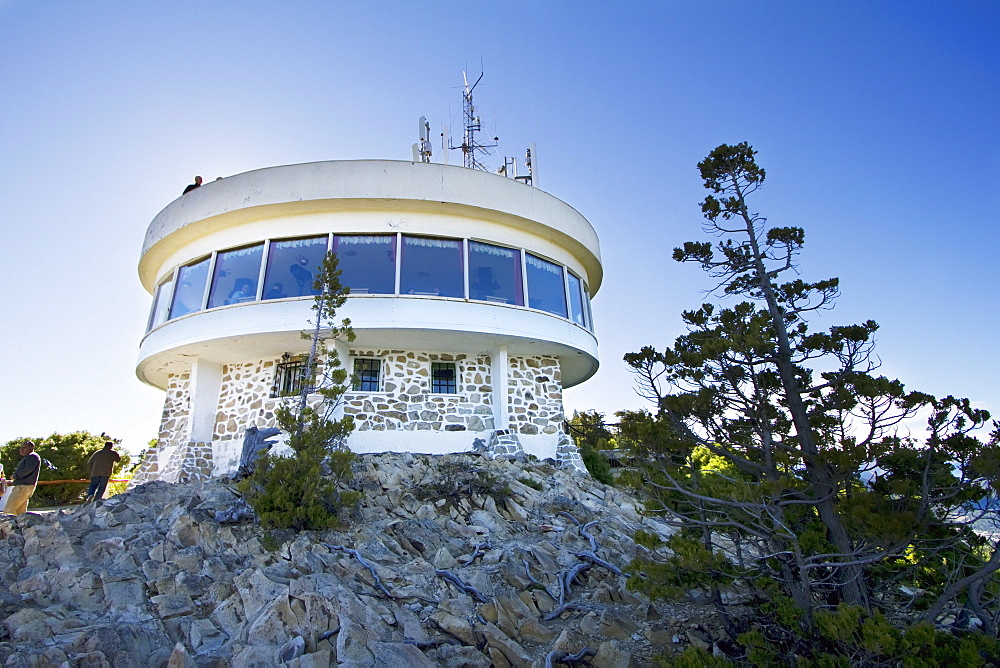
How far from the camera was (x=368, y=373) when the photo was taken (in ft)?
37.9

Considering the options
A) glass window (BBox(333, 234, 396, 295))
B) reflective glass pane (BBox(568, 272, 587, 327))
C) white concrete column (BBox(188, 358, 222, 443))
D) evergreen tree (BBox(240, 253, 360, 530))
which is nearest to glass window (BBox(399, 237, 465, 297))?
glass window (BBox(333, 234, 396, 295))

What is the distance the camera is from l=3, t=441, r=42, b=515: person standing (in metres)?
9.34

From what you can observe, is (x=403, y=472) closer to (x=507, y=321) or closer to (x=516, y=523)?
(x=516, y=523)

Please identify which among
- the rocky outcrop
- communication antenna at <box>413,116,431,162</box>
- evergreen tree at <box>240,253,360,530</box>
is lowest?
the rocky outcrop

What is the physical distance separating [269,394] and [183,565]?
18.4 feet

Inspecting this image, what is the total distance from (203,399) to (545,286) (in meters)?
7.76

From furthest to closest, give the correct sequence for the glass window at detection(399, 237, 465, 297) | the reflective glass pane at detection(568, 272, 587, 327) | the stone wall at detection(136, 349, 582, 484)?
the reflective glass pane at detection(568, 272, 587, 327) → the stone wall at detection(136, 349, 582, 484) → the glass window at detection(399, 237, 465, 297)

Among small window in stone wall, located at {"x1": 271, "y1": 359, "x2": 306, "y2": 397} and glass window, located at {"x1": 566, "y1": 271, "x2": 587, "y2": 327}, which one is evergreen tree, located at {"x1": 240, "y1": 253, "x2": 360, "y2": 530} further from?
glass window, located at {"x1": 566, "y1": 271, "x2": 587, "y2": 327}

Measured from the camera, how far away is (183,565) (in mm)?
6211

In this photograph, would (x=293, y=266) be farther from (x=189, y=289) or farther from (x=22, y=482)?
(x=22, y=482)

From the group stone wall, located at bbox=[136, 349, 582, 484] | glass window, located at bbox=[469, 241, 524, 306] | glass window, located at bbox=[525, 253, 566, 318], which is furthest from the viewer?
glass window, located at bbox=[525, 253, 566, 318]

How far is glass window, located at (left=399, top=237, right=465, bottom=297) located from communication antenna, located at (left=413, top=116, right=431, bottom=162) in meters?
3.60

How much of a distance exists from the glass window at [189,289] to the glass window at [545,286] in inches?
271

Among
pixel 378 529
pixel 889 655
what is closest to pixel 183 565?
pixel 378 529
